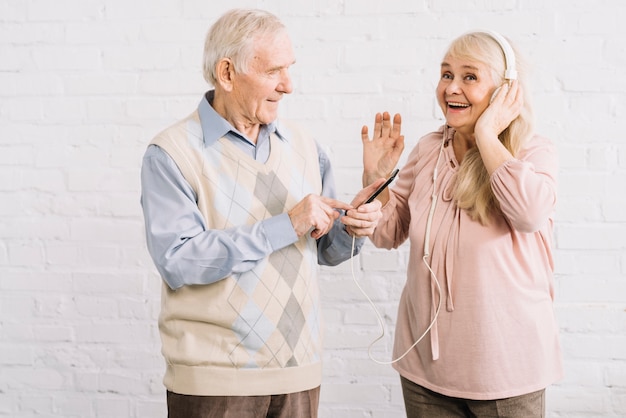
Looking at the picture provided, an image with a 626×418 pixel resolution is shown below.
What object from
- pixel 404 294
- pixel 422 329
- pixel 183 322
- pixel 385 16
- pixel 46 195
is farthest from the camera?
pixel 46 195

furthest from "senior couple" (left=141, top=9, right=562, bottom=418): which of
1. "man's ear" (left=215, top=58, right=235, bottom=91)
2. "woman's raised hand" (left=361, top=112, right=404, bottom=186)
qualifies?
"woman's raised hand" (left=361, top=112, right=404, bottom=186)

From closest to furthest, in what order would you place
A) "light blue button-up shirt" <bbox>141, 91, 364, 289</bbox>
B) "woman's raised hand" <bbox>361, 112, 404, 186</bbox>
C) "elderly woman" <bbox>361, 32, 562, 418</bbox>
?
"light blue button-up shirt" <bbox>141, 91, 364, 289</bbox>
"elderly woman" <bbox>361, 32, 562, 418</bbox>
"woman's raised hand" <bbox>361, 112, 404, 186</bbox>

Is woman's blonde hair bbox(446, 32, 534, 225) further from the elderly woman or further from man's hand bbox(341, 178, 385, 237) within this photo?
man's hand bbox(341, 178, 385, 237)

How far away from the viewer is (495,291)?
64.8 inches

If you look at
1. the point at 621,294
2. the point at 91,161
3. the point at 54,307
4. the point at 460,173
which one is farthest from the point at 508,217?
the point at 54,307

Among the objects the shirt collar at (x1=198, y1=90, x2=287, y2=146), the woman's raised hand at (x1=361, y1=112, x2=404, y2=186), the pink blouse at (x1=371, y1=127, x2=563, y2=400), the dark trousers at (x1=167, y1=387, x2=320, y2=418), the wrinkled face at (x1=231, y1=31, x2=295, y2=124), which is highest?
the wrinkled face at (x1=231, y1=31, x2=295, y2=124)

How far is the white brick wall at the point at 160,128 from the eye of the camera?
89.2 inches

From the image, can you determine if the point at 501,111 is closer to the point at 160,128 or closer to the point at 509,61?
the point at 509,61

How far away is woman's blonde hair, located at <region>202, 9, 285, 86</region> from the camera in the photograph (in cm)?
160

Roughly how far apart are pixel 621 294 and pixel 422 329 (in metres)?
0.90

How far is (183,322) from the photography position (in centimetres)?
161

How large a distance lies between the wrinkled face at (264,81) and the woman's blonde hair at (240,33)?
0.04 ft

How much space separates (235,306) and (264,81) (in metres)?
0.48

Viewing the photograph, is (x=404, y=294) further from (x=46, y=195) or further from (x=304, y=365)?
(x=46, y=195)
